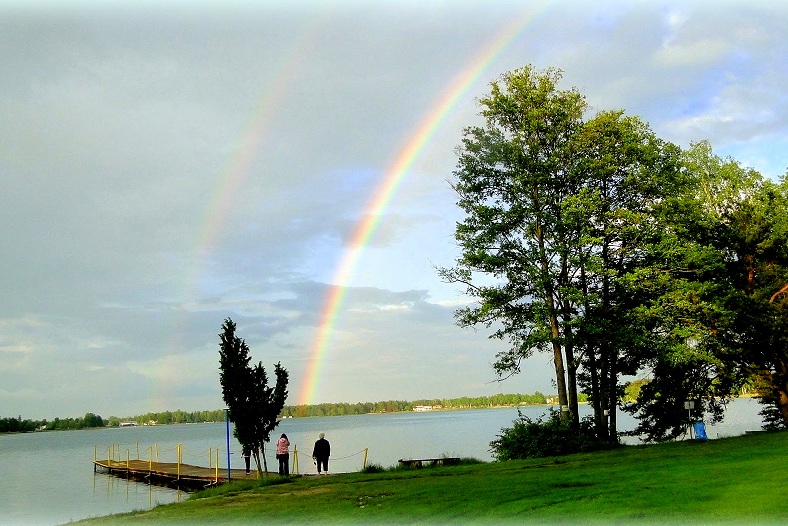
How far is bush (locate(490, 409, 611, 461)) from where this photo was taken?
27078mm

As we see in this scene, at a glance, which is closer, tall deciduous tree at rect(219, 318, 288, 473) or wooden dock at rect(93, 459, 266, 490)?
tall deciduous tree at rect(219, 318, 288, 473)

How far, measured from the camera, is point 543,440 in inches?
1073

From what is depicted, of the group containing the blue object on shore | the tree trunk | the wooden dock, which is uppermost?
the tree trunk

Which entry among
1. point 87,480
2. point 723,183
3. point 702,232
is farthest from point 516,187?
point 87,480

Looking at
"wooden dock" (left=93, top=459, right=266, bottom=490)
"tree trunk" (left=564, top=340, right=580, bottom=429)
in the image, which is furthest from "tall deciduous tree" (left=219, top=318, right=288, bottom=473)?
"tree trunk" (left=564, top=340, right=580, bottom=429)

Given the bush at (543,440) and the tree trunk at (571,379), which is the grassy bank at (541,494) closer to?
the bush at (543,440)

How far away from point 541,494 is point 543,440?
1366 cm

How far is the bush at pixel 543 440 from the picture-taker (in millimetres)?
27078

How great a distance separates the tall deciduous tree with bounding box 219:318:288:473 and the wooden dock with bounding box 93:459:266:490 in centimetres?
711

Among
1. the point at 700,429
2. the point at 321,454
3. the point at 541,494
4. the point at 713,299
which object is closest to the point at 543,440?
the point at 700,429

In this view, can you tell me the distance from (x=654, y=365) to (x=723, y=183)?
963cm

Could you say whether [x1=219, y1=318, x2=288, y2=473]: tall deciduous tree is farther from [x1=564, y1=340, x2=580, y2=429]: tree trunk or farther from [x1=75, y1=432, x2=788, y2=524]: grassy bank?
[x1=564, y1=340, x2=580, y2=429]: tree trunk

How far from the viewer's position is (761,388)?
33.3 m

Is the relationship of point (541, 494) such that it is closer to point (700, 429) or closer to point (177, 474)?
point (700, 429)
